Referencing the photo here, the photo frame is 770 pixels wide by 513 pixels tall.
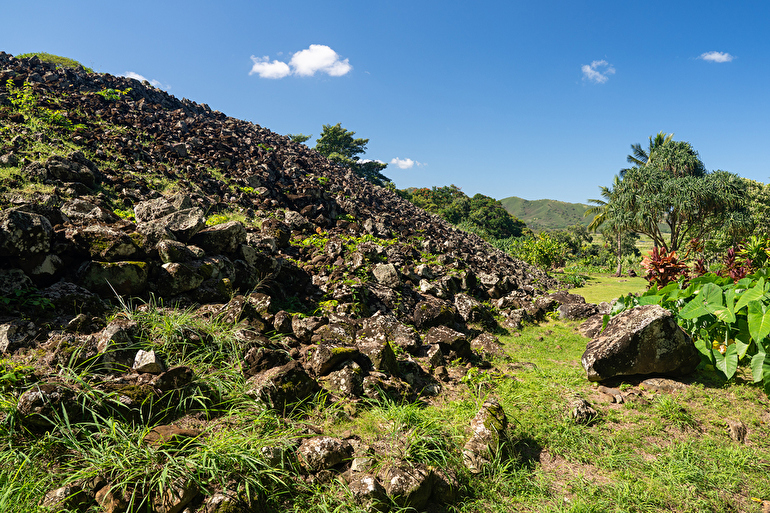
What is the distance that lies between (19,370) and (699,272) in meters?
10.7

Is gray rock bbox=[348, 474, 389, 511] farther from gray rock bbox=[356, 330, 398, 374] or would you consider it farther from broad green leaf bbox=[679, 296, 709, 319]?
broad green leaf bbox=[679, 296, 709, 319]

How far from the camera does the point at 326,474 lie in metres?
3.15

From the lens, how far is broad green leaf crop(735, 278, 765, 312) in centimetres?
471

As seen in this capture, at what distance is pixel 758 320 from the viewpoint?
15.0ft

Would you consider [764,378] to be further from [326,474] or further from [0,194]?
[0,194]

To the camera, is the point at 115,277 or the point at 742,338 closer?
the point at 742,338

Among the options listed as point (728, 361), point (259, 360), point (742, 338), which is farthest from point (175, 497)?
point (742, 338)

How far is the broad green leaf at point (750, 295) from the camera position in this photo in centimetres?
471

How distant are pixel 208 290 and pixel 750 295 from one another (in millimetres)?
8259

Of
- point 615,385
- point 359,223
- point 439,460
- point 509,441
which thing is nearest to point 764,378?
point 615,385

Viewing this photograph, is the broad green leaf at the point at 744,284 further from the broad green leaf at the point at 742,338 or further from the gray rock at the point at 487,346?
the gray rock at the point at 487,346

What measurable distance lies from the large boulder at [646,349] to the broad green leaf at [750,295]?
78 centimetres

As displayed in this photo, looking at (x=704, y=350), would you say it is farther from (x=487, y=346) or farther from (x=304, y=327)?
(x=304, y=327)

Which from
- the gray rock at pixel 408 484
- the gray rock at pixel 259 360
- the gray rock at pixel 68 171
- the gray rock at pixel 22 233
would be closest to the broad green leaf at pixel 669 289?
→ the gray rock at pixel 408 484
